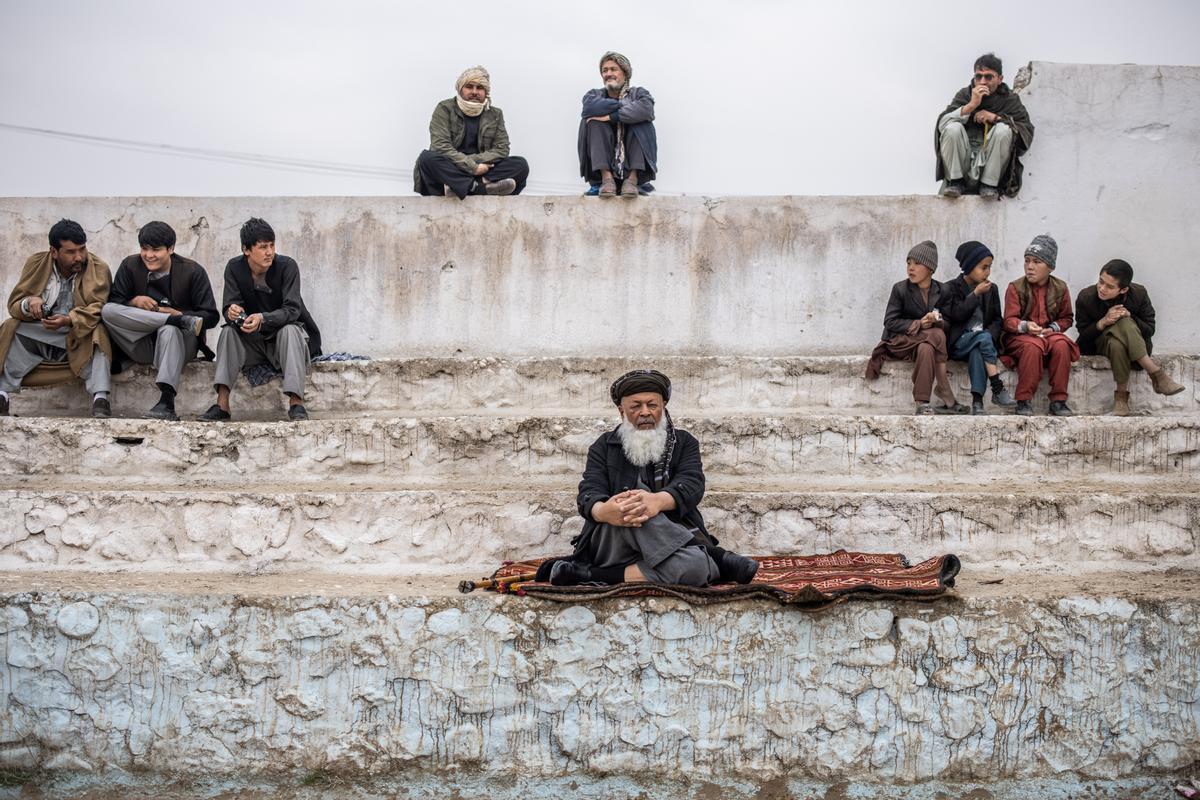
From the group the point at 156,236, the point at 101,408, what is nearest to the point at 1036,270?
the point at 156,236

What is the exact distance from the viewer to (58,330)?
6441 mm

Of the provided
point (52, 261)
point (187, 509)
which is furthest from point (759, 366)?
point (52, 261)

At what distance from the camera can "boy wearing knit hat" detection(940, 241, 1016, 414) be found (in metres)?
6.39

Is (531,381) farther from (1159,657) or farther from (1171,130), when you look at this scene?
(1171,130)

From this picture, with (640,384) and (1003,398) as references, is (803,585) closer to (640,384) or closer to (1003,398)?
(640,384)

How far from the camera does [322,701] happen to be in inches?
178

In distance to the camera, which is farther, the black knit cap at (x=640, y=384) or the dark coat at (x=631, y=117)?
the dark coat at (x=631, y=117)

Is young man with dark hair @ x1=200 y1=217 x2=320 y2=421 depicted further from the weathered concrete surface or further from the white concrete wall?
the weathered concrete surface

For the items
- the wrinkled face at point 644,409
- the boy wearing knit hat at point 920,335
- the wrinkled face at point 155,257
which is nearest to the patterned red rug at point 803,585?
the wrinkled face at point 644,409

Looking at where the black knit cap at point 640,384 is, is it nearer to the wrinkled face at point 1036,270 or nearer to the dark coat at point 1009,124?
the wrinkled face at point 1036,270

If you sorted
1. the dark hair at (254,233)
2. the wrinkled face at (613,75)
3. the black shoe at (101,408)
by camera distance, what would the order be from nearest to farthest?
the black shoe at (101,408) → the dark hair at (254,233) → the wrinkled face at (613,75)

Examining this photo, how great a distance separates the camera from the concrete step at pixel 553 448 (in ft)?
18.7

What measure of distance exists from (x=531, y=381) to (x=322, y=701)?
273 centimetres

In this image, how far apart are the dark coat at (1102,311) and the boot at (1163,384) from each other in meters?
0.20
